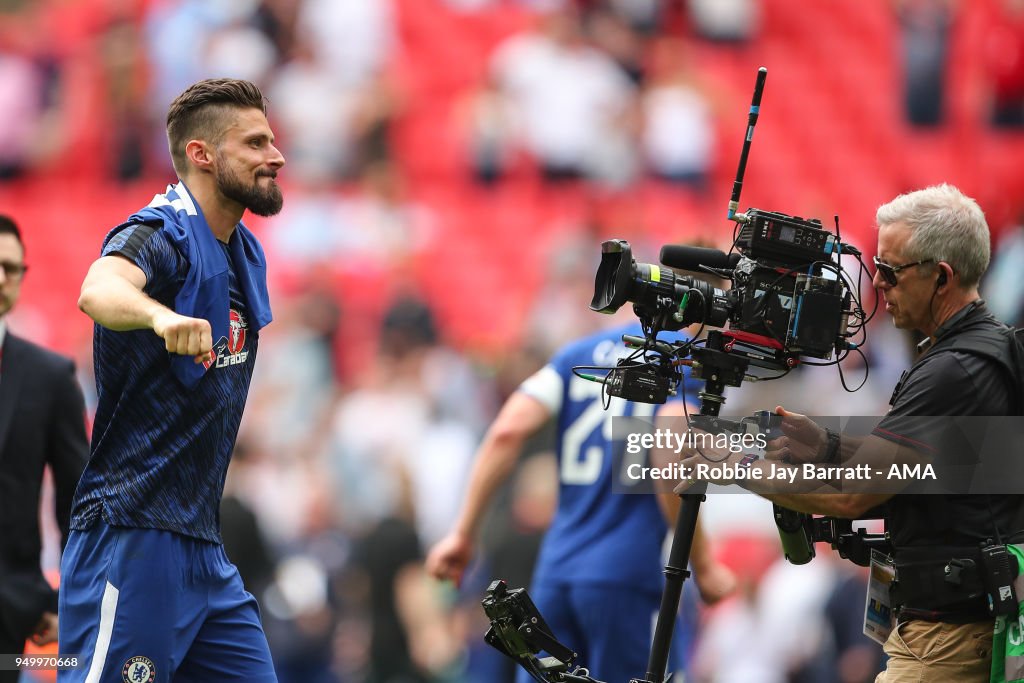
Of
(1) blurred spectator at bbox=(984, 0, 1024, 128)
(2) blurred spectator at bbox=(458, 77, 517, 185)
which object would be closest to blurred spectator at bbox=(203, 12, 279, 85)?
(2) blurred spectator at bbox=(458, 77, 517, 185)

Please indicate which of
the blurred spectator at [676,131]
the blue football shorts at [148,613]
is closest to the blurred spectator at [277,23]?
the blurred spectator at [676,131]

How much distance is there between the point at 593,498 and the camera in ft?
19.0

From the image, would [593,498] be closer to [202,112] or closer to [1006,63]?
[202,112]

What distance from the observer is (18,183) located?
1464 cm

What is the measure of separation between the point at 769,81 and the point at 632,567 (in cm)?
1010

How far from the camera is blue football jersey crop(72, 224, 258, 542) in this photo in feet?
13.4

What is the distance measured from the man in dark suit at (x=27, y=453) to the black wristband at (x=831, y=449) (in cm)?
259

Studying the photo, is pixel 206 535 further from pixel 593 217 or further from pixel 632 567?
pixel 593 217

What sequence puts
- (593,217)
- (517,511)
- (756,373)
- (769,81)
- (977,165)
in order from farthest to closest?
(769,81), (977,165), (593,217), (517,511), (756,373)

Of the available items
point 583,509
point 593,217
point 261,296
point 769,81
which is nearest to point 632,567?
point 583,509

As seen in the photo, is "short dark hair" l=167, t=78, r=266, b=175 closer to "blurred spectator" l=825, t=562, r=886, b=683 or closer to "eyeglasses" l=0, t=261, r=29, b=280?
"eyeglasses" l=0, t=261, r=29, b=280

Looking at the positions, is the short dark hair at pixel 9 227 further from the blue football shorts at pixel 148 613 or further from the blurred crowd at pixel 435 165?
the blurred crowd at pixel 435 165

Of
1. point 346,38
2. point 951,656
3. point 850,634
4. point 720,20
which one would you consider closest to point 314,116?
point 346,38

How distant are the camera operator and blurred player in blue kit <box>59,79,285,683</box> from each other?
1616 mm
